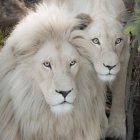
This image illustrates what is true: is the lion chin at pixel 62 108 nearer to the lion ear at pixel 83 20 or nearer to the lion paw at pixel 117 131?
the lion ear at pixel 83 20

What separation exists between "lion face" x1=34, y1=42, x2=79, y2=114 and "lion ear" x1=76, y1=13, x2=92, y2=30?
168 mm

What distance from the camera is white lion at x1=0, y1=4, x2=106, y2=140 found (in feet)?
10.8

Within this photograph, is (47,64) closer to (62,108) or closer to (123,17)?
(62,108)

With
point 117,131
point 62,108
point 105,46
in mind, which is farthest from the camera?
point 117,131

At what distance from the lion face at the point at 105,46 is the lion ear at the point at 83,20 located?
0.10 ft

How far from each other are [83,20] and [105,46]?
0.75 ft

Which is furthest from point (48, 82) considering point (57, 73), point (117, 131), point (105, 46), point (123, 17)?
point (117, 131)

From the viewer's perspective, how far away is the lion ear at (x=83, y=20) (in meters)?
3.44

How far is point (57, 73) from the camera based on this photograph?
3250 millimetres

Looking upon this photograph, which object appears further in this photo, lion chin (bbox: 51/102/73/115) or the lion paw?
Result: the lion paw

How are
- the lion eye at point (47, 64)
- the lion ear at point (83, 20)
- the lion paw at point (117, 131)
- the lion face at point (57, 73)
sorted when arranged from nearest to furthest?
1. the lion face at point (57, 73)
2. the lion eye at point (47, 64)
3. the lion ear at point (83, 20)
4. the lion paw at point (117, 131)

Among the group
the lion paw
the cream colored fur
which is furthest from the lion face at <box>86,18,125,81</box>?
the lion paw

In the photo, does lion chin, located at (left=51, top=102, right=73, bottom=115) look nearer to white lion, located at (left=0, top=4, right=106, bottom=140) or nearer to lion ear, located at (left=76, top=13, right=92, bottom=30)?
white lion, located at (left=0, top=4, right=106, bottom=140)

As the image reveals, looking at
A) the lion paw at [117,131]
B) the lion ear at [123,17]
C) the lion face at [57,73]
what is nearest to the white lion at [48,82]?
the lion face at [57,73]
